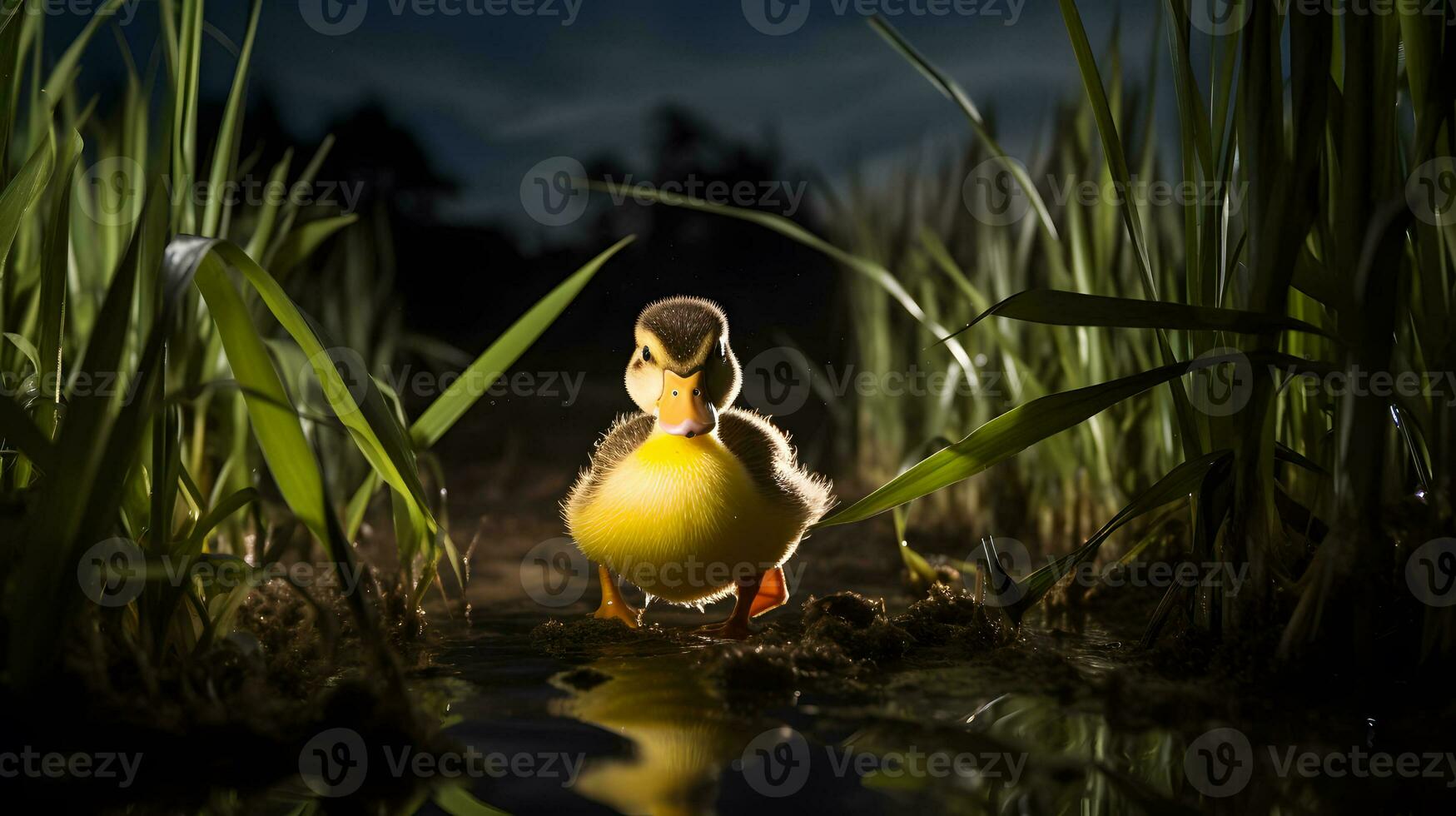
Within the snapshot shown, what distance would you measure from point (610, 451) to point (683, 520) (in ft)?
0.96

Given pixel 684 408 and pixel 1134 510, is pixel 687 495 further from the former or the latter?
pixel 1134 510

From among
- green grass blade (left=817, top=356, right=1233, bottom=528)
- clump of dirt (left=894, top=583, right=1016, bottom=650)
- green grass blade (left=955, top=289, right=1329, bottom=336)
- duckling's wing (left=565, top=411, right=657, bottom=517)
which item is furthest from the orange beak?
green grass blade (left=955, top=289, right=1329, bottom=336)

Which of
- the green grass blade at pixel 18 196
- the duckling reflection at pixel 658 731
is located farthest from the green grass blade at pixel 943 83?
the green grass blade at pixel 18 196

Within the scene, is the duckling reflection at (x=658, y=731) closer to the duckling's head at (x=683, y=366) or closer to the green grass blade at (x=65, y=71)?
the duckling's head at (x=683, y=366)

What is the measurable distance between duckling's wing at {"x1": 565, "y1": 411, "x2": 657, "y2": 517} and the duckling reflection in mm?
387

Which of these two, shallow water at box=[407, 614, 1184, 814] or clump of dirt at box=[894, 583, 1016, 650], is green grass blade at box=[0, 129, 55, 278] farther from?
clump of dirt at box=[894, 583, 1016, 650]

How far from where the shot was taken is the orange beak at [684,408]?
1.39 metres

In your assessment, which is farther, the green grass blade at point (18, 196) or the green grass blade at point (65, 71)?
the green grass blade at point (65, 71)

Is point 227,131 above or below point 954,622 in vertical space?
above

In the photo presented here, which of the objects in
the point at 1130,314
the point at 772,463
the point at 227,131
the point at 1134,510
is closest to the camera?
the point at 1130,314

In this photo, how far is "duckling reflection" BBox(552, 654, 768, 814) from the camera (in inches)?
29.0

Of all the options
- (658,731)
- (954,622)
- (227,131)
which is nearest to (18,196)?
(227,131)

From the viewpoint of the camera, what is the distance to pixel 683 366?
4.71ft

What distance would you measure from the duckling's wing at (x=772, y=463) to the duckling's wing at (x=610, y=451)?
148mm
